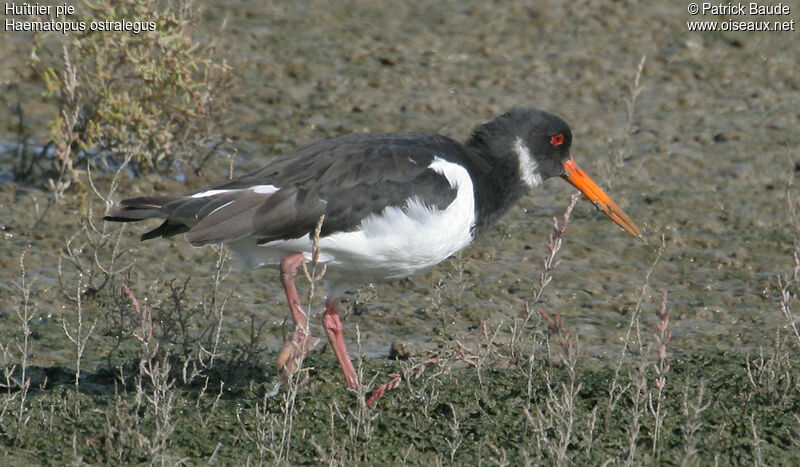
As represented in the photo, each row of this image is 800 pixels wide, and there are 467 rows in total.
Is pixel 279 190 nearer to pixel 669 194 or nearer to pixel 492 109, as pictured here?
pixel 669 194

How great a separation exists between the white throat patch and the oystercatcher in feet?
1.36

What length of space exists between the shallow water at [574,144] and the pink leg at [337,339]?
271 millimetres

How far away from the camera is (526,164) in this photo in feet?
20.0

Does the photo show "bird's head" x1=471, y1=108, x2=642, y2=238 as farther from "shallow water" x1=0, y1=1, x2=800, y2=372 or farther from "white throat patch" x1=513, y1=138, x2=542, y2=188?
"shallow water" x1=0, y1=1, x2=800, y2=372

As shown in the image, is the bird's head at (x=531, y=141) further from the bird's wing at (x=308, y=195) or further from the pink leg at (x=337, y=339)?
the pink leg at (x=337, y=339)

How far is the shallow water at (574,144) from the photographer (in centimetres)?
656

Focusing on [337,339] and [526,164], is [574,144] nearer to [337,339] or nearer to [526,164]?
[526,164]

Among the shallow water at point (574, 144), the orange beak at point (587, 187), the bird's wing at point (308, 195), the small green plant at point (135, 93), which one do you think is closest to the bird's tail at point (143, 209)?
the bird's wing at point (308, 195)

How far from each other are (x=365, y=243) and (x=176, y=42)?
2773 millimetres

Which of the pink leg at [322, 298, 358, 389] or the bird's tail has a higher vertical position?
the bird's tail

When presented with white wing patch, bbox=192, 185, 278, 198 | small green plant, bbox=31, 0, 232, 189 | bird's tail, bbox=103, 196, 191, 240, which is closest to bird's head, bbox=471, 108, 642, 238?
white wing patch, bbox=192, 185, 278, 198

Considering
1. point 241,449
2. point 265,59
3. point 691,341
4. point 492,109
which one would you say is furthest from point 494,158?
point 265,59

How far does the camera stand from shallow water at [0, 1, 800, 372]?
6559 mm

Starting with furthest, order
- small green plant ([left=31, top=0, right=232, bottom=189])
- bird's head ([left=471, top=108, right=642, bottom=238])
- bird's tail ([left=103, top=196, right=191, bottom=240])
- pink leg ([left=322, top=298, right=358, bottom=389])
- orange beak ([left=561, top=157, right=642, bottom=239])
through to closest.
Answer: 1. small green plant ([left=31, top=0, right=232, bottom=189])
2. orange beak ([left=561, top=157, right=642, bottom=239])
3. bird's head ([left=471, top=108, right=642, bottom=238])
4. pink leg ([left=322, top=298, right=358, bottom=389])
5. bird's tail ([left=103, top=196, right=191, bottom=240])
